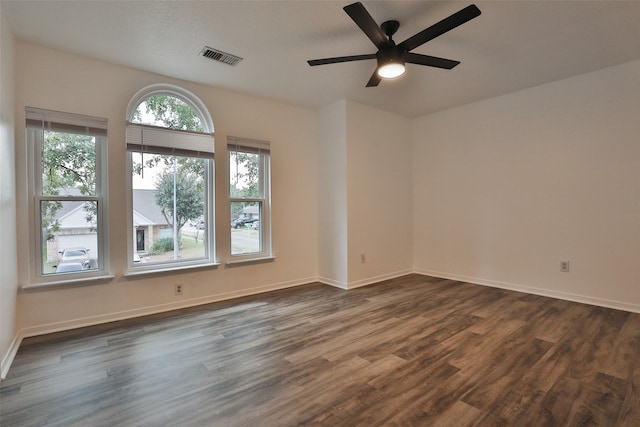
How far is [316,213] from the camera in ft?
15.8

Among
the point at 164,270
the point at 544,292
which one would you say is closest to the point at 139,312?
the point at 164,270

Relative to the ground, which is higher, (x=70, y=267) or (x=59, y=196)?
(x=59, y=196)

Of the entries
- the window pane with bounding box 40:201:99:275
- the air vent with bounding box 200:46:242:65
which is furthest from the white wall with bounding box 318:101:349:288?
the window pane with bounding box 40:201:99:275

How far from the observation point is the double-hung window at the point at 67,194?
112 inches

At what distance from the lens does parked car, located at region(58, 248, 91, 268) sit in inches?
118

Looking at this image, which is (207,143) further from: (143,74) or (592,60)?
(592,60)

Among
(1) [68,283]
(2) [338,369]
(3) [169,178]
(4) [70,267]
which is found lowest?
(2) [338,369]

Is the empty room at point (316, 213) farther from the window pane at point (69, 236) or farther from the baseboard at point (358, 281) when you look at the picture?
the baseboard at point (358, 281)

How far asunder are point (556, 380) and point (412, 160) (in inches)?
153

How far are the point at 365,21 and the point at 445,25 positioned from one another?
1.81 feet

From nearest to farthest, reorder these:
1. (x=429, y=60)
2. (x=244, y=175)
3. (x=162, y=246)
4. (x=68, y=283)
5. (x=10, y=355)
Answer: (x=10, y=355)
(x=429, y=60)
(x=68, y=283)
(x=162, y=246)
(x=244, y=175)

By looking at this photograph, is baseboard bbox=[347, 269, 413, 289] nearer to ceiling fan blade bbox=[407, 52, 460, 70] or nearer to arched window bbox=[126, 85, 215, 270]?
arched window bbox=[126, 85, 215, 270]

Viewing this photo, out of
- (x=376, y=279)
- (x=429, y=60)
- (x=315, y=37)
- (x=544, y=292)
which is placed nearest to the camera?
(x=429, y=60)

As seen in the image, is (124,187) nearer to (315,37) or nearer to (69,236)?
(69,236)
